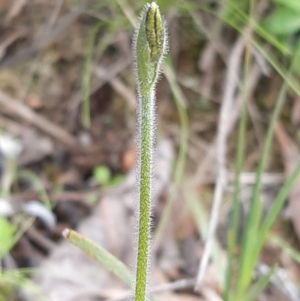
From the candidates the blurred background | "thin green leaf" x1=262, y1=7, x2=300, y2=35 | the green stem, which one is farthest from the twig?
the green stem

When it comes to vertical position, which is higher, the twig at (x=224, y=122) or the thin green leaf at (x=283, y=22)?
the thin green leaf at (x=283, y=22)

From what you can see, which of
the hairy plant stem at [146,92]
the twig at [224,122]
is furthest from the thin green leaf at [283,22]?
the hairy plant stem at [146,92]

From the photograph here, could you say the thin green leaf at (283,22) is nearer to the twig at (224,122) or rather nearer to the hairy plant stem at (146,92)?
the twig at (224,122)

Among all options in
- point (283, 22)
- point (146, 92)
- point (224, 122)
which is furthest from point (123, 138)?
point (146, 92)

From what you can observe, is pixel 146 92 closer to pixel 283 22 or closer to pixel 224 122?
pixel 224 122

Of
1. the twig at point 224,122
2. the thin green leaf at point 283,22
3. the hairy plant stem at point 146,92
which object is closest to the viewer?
the hairy plant stem at point 146,92

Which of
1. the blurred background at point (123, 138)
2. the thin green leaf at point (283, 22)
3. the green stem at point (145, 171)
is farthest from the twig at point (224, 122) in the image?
the green stem at point (145, 171)

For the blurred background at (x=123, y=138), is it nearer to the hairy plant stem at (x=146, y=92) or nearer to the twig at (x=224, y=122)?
the twig at (x=224, y=122)

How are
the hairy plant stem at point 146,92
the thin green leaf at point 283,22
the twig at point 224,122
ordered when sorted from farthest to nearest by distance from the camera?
1. the thin green leaf at point 283,22
2. the twig at point 224,122
3. the hairy plant stem at point 146,92

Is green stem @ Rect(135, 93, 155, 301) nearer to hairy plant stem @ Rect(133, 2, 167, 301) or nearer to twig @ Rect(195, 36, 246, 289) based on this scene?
hairy plant stem @ Rect(133, 2, 167, 301)

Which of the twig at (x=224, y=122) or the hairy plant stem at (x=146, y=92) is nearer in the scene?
the hairy plant stem at (x=146, y=92)

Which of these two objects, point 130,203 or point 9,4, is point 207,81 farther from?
point 9,4
